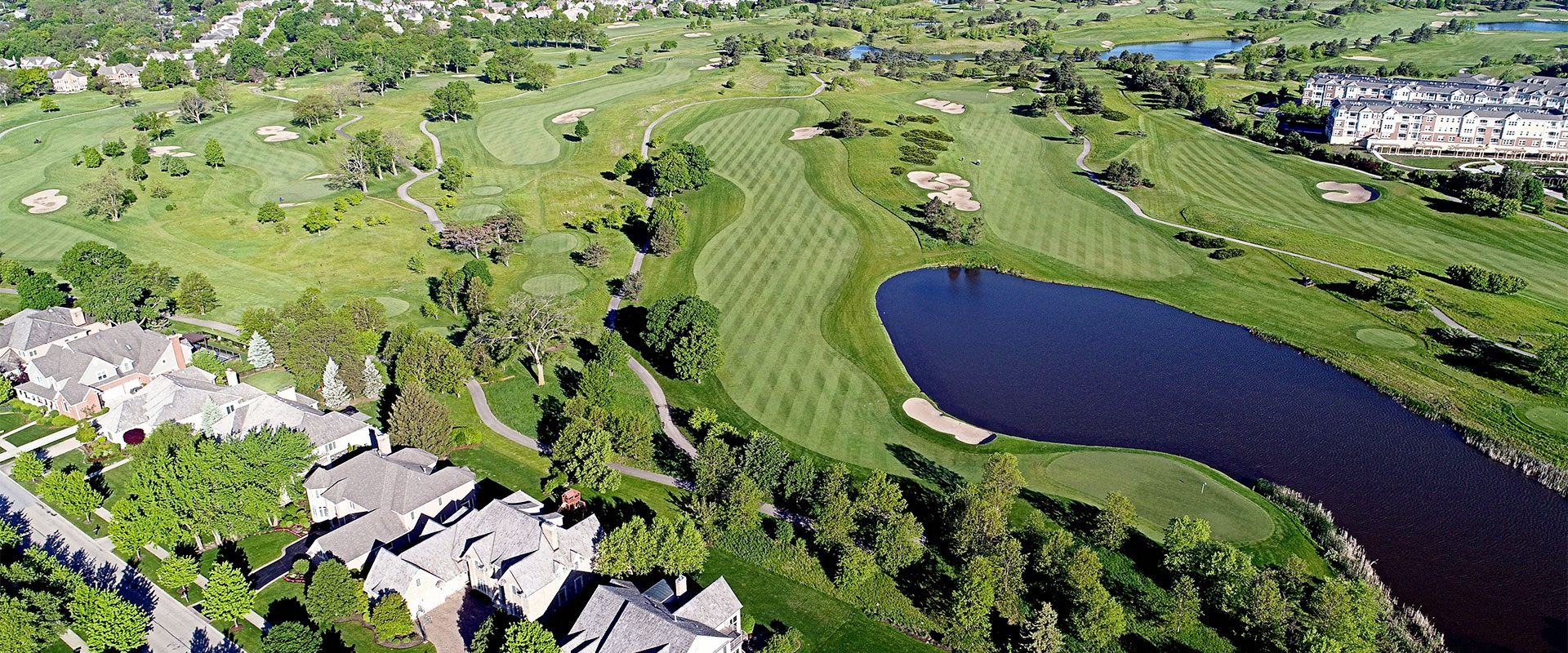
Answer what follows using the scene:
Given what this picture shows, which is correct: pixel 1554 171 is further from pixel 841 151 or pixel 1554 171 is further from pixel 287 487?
pixel 287 487

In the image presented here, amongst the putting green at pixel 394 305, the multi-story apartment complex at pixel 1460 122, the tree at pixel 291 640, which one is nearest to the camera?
the tree at pixel 291 640

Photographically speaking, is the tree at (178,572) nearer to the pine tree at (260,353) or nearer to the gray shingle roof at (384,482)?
the gray shingle roof at (384,482)

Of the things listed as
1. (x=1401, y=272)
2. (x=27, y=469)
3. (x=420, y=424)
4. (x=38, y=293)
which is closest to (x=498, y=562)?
(x=420, y=424)

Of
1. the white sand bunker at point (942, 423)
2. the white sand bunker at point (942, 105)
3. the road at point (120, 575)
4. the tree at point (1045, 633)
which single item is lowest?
the road at point (120, 575)

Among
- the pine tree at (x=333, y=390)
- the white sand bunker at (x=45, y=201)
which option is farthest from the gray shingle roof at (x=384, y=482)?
the white sand bunker at (x=45, y=201)

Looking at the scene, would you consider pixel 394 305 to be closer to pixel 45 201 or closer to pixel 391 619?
pixel 391 619

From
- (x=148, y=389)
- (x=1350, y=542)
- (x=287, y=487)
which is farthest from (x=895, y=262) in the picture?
(x=148, y=389)
